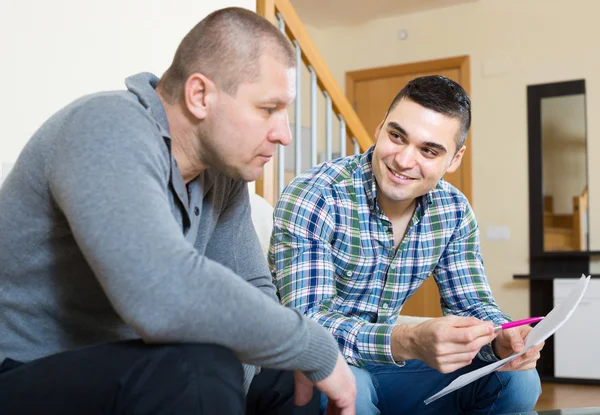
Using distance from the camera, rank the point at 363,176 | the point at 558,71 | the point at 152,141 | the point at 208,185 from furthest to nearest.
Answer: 1. the point at 558,71
2. the point at 363,176
3. the point at 208,185
4. the point at 152,141

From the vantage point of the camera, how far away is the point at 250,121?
105 centimetres

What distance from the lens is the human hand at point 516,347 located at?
1.40 metres

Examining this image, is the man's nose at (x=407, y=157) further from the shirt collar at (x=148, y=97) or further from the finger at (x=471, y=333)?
the shirt collar at (x=148, y=97)

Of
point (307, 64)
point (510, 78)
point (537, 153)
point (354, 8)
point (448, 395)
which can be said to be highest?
point (354, 8)

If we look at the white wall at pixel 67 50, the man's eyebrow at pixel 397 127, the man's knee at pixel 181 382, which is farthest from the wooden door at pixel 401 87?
the man's knee at pixel 181 382

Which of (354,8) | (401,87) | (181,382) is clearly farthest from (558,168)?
(181,382)

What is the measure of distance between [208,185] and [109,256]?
0.44m

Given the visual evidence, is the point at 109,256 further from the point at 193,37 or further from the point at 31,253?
the point at 193,37

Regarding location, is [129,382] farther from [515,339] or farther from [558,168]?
[558,168]

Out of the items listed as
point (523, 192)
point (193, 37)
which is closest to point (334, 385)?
point (193, 37)

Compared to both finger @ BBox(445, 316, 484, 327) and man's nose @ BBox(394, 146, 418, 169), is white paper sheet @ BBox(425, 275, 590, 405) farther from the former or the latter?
man's nose @ BBox(394, 146, 418, 169)

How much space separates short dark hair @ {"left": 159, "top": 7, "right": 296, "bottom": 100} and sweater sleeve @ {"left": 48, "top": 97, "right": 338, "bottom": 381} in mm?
211

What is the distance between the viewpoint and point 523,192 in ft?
16.1

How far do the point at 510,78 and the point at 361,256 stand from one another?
3.84 meters
